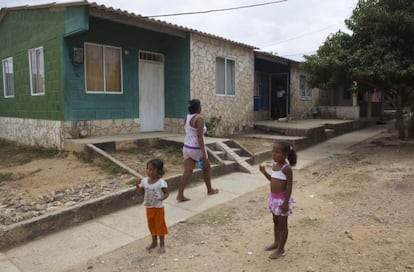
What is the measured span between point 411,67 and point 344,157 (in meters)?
3.01

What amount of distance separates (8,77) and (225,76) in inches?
309

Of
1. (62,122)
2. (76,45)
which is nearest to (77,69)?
(76,45)

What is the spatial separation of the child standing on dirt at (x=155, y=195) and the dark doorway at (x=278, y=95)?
14.4 meters

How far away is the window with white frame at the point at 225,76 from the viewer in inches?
492

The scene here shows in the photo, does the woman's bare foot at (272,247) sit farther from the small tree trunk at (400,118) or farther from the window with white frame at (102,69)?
the small tree trunk at (400,118)

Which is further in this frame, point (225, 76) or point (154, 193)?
point (225, 76)

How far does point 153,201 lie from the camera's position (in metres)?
4.08

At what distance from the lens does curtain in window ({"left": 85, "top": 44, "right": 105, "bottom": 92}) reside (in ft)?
31.3

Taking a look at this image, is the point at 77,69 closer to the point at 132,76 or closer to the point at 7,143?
the point at 132,76

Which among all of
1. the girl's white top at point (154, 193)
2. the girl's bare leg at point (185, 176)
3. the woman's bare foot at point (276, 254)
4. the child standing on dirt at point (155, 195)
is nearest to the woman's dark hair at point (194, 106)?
the girl's bare leg at point (185, 176)

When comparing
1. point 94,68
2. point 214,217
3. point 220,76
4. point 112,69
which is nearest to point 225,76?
point 220,76

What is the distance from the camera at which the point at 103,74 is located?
32.6 ft

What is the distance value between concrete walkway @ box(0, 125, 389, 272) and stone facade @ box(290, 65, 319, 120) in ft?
37.5

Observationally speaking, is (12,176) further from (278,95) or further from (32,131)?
(278,95)
